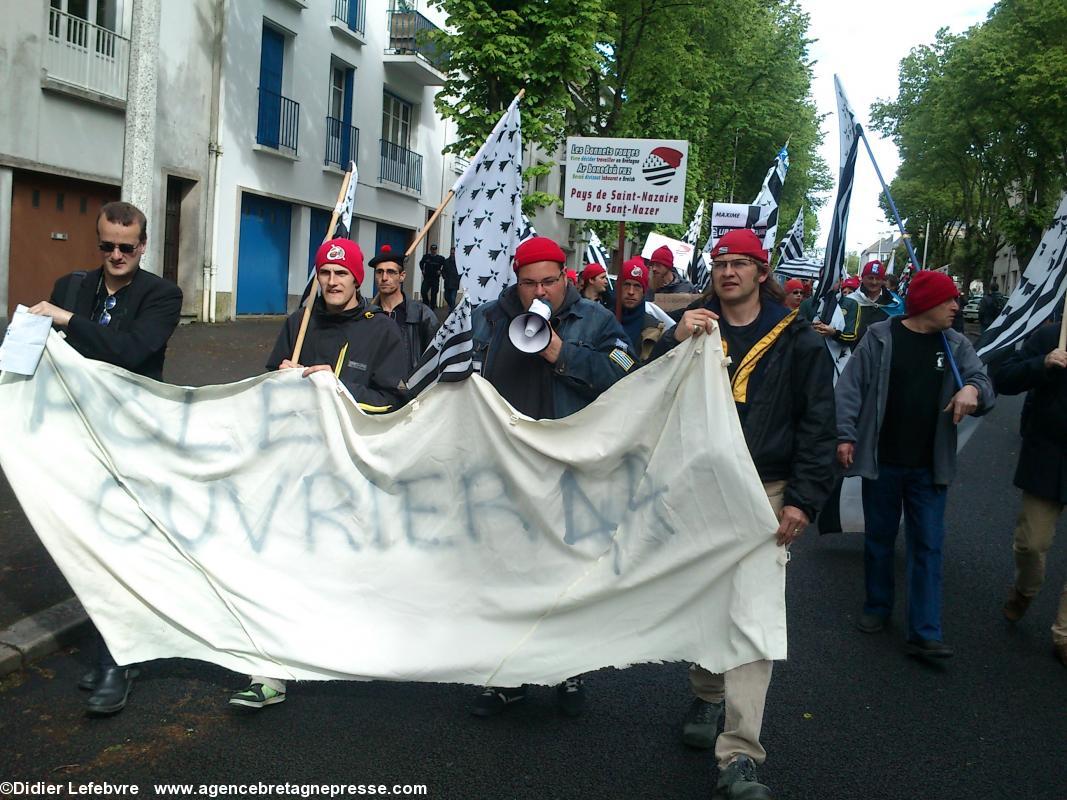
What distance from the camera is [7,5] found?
14.8 m

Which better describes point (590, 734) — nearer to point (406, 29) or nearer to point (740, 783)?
point (740, 783)

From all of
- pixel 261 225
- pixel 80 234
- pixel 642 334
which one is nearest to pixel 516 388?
pixel 642 334

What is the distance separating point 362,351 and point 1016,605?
12.7 feet

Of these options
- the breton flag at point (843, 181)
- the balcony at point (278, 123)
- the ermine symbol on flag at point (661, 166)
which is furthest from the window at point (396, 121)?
the breton flag at point (843, 181)

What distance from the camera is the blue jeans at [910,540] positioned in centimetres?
527

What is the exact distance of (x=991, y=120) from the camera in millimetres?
38406

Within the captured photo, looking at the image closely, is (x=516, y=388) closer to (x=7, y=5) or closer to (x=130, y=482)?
(x=130, y=482)

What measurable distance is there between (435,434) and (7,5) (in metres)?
13.8

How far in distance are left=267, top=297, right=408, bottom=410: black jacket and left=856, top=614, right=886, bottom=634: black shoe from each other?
280cm

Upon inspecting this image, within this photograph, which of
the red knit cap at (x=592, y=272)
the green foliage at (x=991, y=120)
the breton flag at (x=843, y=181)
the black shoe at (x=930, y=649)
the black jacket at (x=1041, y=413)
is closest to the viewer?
the black shoe at (x=930, y=649)

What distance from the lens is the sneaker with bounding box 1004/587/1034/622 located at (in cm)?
582

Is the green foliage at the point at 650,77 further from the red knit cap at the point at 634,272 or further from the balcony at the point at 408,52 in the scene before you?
the red knit cap at the point at 634,272

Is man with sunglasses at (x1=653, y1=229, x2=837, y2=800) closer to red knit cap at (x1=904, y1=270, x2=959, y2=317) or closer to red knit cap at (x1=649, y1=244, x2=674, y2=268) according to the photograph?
red knit cap at (x1=904, y1=270, x2=959, y2=317)

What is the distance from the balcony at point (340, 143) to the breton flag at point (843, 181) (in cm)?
1989
